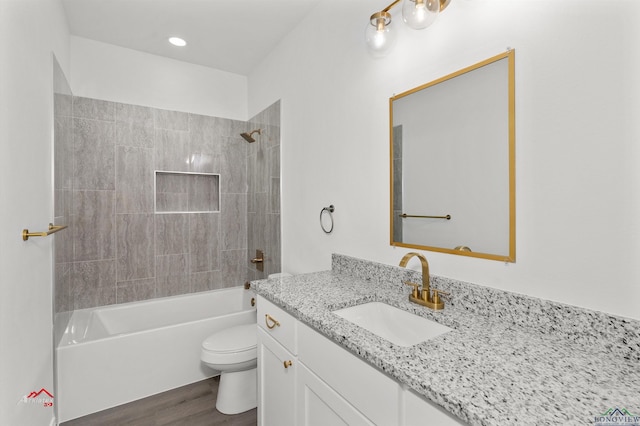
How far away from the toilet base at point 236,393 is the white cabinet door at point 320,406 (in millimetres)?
935

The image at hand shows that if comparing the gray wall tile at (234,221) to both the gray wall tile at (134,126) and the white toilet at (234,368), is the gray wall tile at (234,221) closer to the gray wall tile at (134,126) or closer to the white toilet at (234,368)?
the gray wall tile at (134,126)

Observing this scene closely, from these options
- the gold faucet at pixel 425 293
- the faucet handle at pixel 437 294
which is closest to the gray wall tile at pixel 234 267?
the gold faucet at pixel 425 293

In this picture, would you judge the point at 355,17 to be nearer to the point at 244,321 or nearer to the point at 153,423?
the point at 244,321

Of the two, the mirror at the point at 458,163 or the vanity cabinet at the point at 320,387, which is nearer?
the vanity cabinet at the point at 320,387

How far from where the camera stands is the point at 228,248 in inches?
125

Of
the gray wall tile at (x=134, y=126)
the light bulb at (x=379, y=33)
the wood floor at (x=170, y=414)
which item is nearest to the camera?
the light bulb at (x=379, y=33)

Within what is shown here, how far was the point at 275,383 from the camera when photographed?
1.42 meters

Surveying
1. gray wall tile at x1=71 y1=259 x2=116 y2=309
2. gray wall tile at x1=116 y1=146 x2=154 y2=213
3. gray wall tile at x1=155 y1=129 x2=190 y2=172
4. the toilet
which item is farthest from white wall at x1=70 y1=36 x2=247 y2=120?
the toilet

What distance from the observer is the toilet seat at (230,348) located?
1.96 m

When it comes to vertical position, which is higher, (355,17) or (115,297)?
(355,17)

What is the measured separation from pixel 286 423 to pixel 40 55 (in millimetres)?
2091

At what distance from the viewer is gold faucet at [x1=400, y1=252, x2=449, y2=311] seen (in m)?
1.19

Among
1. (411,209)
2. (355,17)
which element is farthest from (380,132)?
(355,17)

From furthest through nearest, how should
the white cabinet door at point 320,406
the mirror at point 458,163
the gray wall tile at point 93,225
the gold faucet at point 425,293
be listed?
the gray wall tile at point 93,225 < the gold faucet at point 425,293 < the mirror at point 458,163 < the white cabinet door at point 320,406
